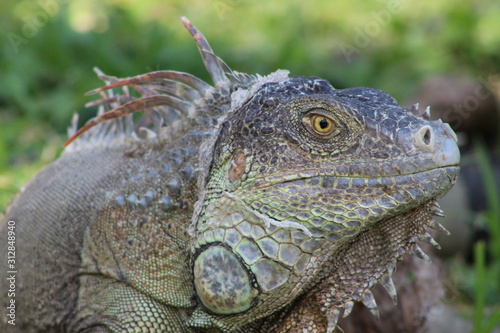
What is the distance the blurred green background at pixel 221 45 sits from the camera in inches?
359

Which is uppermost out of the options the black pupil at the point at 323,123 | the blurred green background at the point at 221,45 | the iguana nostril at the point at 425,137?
the blurred green background at the point at 221,45

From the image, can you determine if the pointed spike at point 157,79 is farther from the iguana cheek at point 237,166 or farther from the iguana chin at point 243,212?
the iguana cheek at point 237,166

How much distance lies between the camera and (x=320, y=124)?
3000mm

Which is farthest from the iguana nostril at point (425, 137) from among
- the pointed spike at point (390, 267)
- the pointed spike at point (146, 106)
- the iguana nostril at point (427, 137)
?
the pointed spike at point (146, 106)

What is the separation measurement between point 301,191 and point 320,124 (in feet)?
1.19

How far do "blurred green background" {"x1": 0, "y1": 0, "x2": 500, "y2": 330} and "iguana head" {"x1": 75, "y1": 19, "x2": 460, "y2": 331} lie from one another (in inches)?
169

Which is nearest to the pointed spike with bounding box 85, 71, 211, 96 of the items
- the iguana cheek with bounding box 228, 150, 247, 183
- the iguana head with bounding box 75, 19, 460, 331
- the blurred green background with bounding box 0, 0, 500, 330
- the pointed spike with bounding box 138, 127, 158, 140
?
the pointed spike with bounding box 138, 127, 158, 140

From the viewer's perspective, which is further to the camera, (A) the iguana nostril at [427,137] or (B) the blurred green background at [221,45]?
(B) the blurred green background at [221,45]

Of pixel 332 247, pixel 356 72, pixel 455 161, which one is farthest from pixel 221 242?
pixel 356 72

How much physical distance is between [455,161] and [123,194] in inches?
72.7

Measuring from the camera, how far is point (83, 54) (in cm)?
985

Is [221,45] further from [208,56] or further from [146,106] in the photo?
[146,106]

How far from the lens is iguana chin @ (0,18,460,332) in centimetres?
289

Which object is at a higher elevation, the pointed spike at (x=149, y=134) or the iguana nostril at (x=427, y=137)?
the pointed spike at (x=149, y=134)
